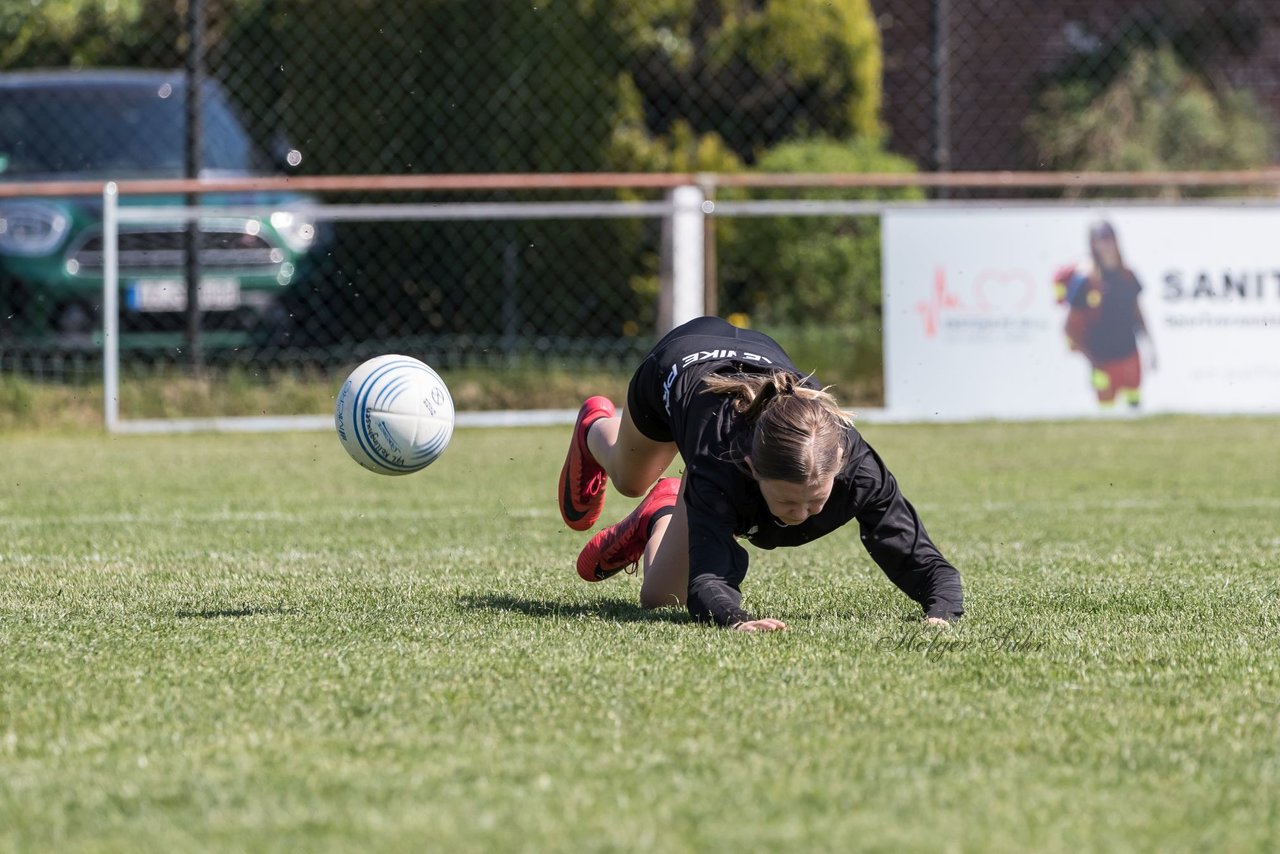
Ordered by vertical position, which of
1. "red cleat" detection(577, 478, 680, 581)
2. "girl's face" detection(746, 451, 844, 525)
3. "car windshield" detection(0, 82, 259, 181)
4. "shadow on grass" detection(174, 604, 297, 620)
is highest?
"car windshield" detection(0, 82, 259, 181)

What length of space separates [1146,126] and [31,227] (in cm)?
1049

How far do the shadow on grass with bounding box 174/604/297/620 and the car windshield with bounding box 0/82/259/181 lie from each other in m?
8.25

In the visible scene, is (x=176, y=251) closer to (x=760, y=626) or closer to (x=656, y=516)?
(x=656, y=516)

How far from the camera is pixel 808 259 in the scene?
1270 centimetres

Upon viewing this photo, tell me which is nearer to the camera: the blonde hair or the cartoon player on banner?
the blonde hair

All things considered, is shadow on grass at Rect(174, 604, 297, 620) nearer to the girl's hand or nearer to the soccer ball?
the soccer ball

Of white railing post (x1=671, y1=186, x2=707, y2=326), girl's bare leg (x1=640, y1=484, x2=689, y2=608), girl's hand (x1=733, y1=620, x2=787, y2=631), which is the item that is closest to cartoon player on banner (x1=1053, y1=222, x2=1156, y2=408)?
white railing post (x1=671, y1=186, x2=707, y2=326)

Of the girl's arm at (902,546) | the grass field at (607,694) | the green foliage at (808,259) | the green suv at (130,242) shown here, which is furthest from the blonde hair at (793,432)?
the green foliage at (808,259)

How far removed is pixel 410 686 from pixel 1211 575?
9.45 feet

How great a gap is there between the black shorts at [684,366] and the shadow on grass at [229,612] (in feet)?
3.85

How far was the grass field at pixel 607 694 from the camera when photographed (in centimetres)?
264

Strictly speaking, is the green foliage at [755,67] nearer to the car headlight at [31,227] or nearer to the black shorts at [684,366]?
the car headlight at [31,227]

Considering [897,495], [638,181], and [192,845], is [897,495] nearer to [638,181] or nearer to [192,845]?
[192,845]

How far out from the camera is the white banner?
11273mm
